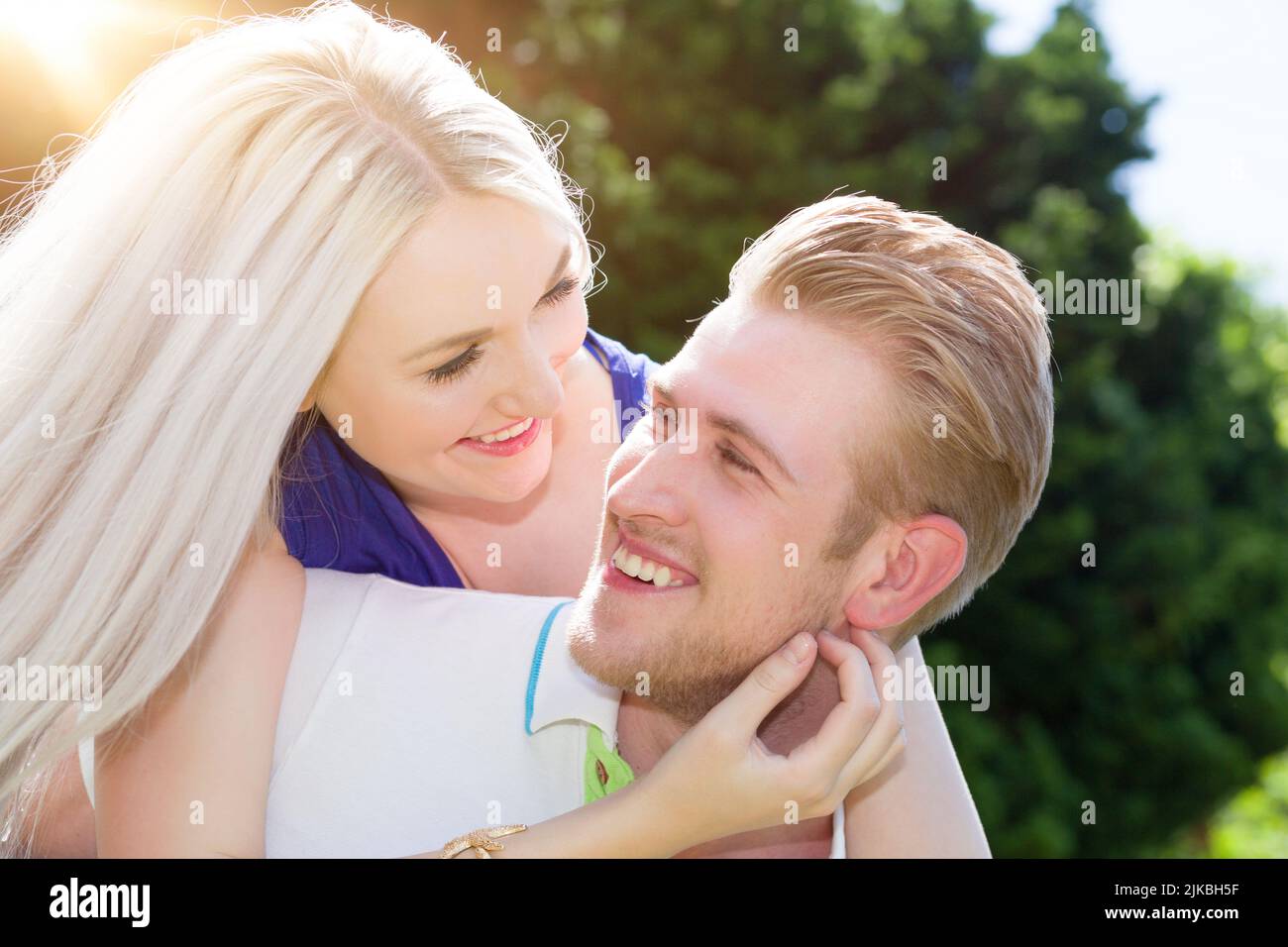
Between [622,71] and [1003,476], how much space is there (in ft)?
17.7

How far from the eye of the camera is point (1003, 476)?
250 cm

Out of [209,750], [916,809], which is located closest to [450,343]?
[209,750]

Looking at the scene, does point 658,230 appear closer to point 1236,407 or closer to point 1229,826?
point 1236,407

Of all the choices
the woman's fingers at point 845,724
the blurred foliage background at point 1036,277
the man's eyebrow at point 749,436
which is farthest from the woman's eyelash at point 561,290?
the blurred foliage background at point 1036,277

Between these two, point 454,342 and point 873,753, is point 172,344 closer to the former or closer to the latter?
point 454,342

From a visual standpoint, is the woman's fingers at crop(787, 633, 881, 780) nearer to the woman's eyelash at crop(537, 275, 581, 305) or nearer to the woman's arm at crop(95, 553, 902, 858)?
the woman's arm at crop(95, 553, 902, 858)

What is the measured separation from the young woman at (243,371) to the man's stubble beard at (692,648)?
0.10m

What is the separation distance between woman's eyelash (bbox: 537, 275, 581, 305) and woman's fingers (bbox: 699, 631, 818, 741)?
95cm

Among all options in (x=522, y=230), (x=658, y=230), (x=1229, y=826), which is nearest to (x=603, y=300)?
(x=658, y=230)

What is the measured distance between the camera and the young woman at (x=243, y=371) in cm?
235

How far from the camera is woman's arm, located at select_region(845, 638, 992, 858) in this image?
2.63m

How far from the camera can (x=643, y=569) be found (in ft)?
7.95

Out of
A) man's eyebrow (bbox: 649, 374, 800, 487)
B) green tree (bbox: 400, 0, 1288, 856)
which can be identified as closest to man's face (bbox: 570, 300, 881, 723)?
man's eyebrow (bbox: 649, 374, 800, 487)

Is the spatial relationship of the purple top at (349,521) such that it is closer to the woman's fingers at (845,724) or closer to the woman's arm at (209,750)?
the woman's arm at (209,750)
